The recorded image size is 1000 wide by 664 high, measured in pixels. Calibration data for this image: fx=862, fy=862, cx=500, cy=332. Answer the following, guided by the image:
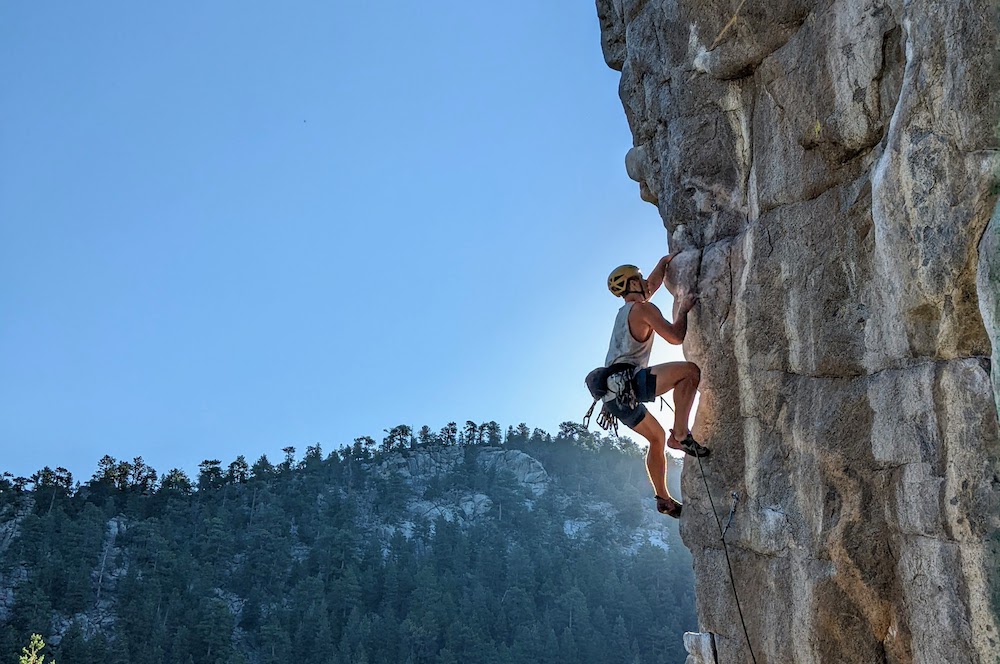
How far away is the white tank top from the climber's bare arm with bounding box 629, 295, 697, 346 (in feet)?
0.22

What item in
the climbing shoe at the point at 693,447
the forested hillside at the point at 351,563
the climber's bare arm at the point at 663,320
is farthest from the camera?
the forested hillside at the point at 351,563

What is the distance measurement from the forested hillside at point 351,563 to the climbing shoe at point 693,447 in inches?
2083

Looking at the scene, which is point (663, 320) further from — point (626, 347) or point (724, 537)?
point (724, 537)

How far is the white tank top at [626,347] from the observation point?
19.4 ft

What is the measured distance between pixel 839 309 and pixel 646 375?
1470 mm

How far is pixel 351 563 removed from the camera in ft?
232

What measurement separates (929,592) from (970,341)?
117cm

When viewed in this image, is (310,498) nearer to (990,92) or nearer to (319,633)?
(319,633)

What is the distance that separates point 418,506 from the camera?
3450 inches

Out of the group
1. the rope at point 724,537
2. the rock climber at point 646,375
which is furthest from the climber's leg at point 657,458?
the rope at point 724,537

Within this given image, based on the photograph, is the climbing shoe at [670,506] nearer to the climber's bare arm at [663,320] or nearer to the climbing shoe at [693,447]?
the climbing shoe at [693,447]

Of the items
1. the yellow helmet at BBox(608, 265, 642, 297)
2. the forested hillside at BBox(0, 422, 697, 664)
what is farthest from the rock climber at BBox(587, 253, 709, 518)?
the forested hillside at BBox(0, 422, 697, 664)

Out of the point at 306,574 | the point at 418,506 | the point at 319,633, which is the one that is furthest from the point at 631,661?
the point at 418,506

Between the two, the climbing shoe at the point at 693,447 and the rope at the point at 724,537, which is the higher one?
the climbing shoe at the point at 693,447
